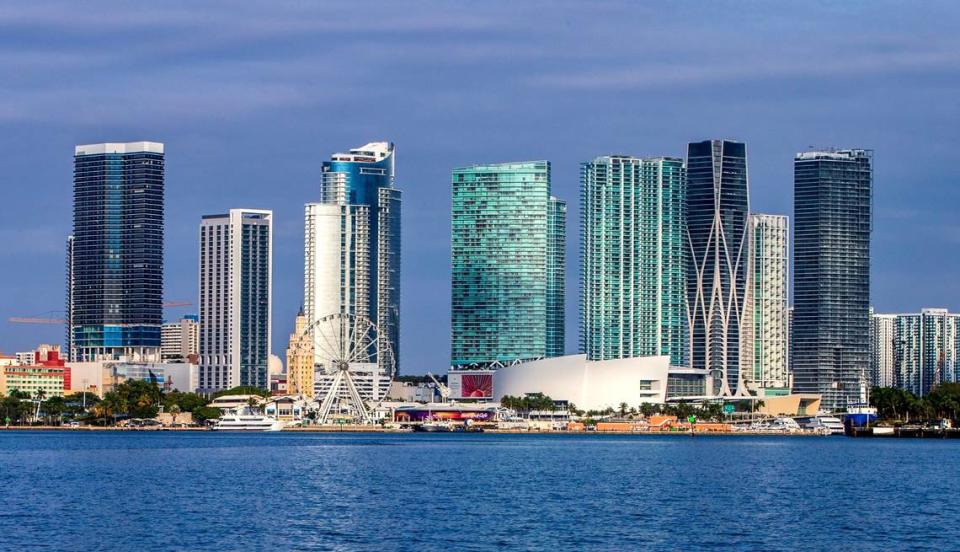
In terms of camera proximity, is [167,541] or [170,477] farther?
[170,477]

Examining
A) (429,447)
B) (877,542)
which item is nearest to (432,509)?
(877,542)

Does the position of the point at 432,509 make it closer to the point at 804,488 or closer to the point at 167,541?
the point at 167,541

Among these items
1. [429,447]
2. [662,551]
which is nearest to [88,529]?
[662,551]

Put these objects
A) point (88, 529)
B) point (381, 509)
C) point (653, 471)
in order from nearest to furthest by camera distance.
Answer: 1. point (88, 529)
2. point (381, 509)
3. point (653, 471)

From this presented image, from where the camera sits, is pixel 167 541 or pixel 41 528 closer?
pixel 167 541

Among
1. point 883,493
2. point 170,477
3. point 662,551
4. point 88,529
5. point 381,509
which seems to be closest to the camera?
point 662,551

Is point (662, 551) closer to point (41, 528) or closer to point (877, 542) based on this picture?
point (877, 542)
